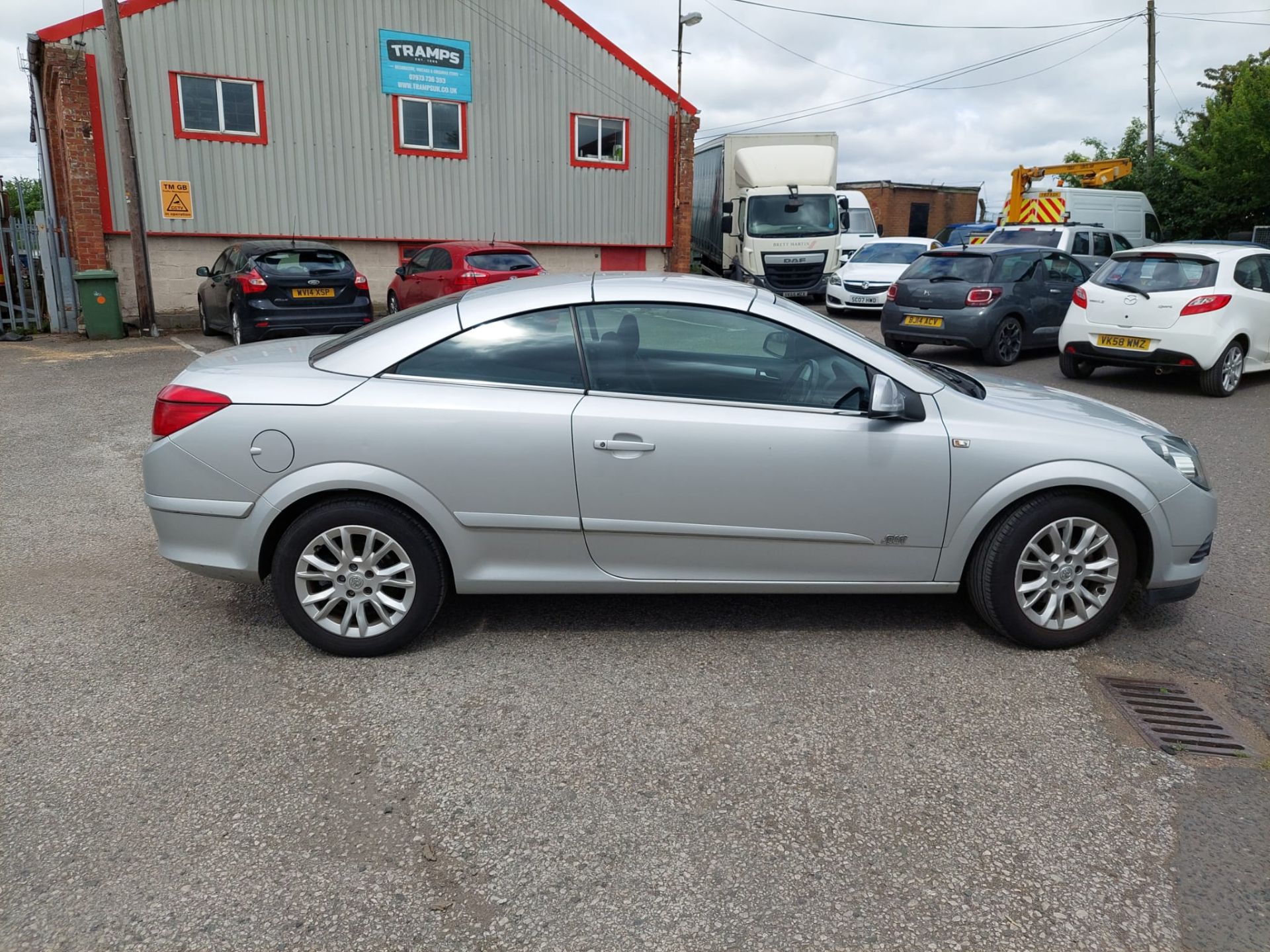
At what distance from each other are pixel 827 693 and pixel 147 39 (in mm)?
18014

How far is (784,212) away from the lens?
21266mm

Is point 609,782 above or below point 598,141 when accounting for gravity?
below

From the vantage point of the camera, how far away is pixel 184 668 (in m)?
4.05

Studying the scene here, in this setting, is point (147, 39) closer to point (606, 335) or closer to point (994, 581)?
point (606, 335)

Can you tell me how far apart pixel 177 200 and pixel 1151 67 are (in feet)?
98.1

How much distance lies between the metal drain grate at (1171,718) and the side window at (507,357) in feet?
8.19

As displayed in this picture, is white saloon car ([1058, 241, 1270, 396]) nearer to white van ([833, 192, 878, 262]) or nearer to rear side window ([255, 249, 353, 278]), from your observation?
rear side window ([255, 249, 353, 278])

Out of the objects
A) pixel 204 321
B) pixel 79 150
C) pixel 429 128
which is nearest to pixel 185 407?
pixel 204 321

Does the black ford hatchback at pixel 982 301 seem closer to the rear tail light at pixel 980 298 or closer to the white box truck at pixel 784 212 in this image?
the rear tail light at pixel 980 298

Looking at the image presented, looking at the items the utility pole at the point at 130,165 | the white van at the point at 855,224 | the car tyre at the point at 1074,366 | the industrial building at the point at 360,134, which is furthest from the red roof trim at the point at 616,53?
the car tyre at the point at 1074,366

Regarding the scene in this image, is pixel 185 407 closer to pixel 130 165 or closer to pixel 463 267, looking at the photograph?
pixel 463 267

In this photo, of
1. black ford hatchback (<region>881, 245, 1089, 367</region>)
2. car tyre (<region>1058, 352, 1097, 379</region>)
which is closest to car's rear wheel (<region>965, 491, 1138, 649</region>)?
car tyre (<region>1058, 352, 1097, 379</region>)

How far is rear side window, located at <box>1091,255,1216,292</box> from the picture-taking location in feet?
34.7

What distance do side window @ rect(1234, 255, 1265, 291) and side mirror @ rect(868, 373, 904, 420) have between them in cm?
856
